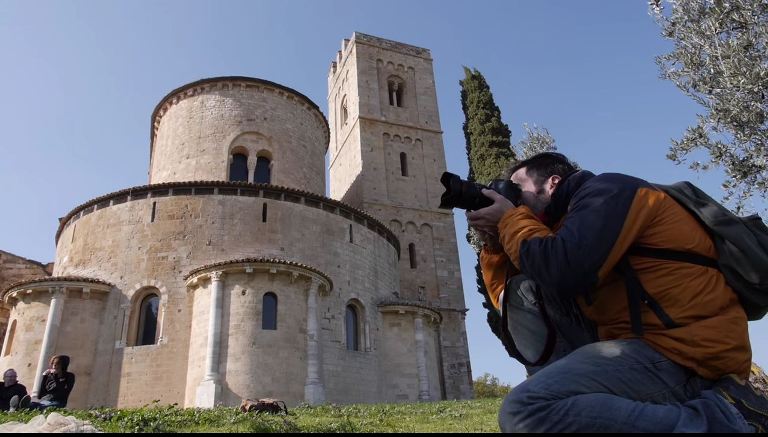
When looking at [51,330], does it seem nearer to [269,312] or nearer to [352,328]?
[269,312]

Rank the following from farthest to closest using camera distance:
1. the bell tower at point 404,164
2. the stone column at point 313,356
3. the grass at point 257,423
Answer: the bell tower at point 404,164
the stone column at point 313,356
the grass at point 257,423

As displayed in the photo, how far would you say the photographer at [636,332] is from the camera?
1.95 metres

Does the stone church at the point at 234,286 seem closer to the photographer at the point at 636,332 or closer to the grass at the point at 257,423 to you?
the grass at the point at 257,423

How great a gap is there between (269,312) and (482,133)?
1204 centimetres

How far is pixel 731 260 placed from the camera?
2.17 metres

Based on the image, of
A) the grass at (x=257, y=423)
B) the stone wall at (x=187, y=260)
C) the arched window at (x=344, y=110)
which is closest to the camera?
the grass at (x=257, y=423)

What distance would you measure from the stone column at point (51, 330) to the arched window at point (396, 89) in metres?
22.2

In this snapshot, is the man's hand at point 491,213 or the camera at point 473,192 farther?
the camera at point 473,192

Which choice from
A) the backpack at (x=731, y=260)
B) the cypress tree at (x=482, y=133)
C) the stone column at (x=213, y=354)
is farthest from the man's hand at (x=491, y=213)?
the cypress tree at (x=482, y=133)

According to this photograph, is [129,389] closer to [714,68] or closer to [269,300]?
[269,300]

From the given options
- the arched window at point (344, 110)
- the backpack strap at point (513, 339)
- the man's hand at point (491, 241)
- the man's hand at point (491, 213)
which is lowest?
the backpack strap at point (513, 339)

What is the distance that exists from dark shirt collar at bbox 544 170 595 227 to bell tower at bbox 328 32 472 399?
22.1 m

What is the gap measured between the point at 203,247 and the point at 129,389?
478 cm

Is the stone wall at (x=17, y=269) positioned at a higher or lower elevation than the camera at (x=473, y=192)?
higher
